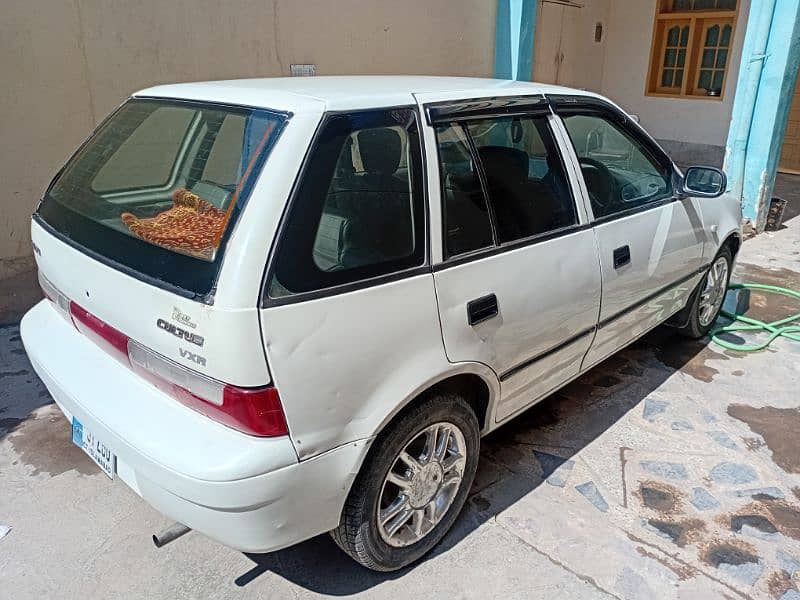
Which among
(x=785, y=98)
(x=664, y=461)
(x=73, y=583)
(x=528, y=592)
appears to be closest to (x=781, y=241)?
(x=785, y=98)

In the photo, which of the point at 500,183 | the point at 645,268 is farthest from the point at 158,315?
the point at 645,268

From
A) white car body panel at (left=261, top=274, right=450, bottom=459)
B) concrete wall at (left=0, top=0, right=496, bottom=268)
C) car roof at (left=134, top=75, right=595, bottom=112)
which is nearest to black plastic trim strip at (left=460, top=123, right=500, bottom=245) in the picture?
car roof at (left=134, top=75, right=595, bottom=112)

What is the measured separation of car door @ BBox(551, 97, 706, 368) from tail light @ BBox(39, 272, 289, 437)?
182 centimetres

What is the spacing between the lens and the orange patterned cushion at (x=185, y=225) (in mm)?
1942

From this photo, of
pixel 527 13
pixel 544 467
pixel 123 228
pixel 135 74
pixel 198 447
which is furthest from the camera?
pixel 527 13

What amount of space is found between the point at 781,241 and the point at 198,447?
730 cm

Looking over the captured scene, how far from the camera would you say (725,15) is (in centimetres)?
1052

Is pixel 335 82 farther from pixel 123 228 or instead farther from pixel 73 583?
pixel 73 583

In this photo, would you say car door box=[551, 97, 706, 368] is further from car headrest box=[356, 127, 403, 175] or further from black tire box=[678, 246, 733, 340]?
car headrest box=[356, 127, 403, 175]

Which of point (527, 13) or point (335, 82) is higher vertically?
point (527, 13)

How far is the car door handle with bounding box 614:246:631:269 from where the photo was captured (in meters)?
3.07

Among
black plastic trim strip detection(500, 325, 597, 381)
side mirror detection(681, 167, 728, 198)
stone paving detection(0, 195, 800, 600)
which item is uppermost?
side mirror detection(681, 167, 728, 198)

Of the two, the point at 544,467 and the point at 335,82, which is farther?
the point at 544,467

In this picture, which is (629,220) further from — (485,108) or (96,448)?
(96,448)
